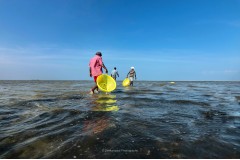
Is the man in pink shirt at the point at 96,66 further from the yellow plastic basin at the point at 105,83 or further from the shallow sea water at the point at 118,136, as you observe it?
the shallow sea water at the point at 118,136

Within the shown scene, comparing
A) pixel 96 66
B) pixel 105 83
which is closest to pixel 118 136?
pixel 105 83

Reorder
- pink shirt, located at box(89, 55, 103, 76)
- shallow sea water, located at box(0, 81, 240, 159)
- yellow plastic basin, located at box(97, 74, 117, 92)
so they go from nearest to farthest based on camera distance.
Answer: shallow sea water, located at box(0, 81, 240, 159) < yellow plastic basin, located at box(97, 74, 117, 92) < pink shirt, located at box(89, 55, 103, 76)

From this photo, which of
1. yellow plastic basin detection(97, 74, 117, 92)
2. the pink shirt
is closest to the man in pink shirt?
the pink shirt

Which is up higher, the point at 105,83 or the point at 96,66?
the point at 96,66

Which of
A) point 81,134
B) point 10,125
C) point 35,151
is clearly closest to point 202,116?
point 81,134

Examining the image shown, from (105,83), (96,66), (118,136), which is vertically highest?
(96,66)

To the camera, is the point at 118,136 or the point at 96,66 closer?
the point at 118,136

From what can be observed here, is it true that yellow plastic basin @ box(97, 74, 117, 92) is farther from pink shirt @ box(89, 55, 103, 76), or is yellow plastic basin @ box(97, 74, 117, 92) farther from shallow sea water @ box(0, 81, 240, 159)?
shallow sea water @ box(0, 81, 240, 159)

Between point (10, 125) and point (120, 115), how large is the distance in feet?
8.60

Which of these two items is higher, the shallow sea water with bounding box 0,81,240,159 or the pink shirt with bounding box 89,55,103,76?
the pink shirt with bounding box 89,55,103,76

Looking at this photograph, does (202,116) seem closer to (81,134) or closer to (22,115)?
(81,134)

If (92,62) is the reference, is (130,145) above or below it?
below

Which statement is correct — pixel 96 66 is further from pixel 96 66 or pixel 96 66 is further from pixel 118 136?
pixel 118 136

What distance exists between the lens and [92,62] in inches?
→ 491
